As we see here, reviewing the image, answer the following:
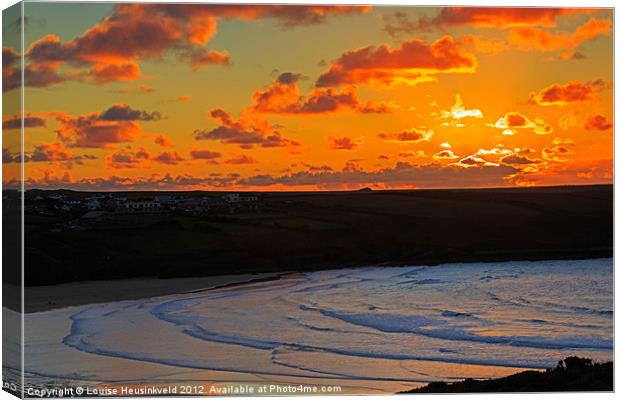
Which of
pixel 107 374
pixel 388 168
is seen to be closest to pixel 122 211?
pixel 107 374

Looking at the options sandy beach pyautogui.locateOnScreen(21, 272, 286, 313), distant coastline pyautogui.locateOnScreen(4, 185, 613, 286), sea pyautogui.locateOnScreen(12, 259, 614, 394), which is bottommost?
sea pyautogui.locateOnScreen(12, 259, 614, 394)

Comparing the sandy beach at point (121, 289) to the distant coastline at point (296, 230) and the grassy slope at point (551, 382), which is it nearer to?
the distant coastline at point (296, 230)

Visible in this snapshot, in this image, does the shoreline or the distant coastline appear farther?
the distant coastline

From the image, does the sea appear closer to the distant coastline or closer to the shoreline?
the shoreline

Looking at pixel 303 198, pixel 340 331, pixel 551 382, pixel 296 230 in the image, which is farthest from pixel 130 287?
pixel 551 382

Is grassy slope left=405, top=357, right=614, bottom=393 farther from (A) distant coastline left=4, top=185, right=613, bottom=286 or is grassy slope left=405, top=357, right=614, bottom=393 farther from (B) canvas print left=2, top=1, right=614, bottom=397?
(A) distant coastline left=4, top=185, right=613, bottom=286

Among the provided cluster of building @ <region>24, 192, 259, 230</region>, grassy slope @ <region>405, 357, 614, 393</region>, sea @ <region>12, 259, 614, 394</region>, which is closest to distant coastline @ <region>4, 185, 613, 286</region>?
cluster of building @ <region>24, 192, 259, 230</region>

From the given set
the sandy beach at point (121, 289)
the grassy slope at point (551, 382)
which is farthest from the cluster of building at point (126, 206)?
the grassy slope at point (551, 382)

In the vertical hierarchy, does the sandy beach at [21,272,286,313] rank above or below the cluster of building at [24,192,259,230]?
below
